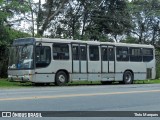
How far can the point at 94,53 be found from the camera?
102 feet

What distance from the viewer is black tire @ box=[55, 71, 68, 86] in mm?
28453

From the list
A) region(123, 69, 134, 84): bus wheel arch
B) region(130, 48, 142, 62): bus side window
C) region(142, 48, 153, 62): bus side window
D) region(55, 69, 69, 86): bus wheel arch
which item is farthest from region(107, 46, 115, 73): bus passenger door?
region(55, 69, 69, 86): bus wheel arch

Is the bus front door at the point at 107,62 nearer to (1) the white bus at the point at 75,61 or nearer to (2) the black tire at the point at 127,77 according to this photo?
(1) the white bus at the point at 75,61

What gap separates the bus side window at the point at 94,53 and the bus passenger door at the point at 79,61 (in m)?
0.57

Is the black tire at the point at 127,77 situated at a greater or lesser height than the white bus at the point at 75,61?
lesser

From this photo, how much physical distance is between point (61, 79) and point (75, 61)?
5.39 feet

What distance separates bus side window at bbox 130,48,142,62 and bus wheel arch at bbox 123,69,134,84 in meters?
0.99

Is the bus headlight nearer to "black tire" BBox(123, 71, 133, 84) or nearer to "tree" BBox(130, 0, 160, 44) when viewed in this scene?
"black tire" BBox(123, 71, 133, 84)

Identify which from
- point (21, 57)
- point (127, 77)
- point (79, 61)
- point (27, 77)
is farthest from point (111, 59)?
point (27, 77)

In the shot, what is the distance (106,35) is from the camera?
50750 mm

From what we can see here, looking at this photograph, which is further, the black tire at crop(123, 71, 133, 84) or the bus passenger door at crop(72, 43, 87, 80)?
the black tire at crop(123, 71, 133, 84)

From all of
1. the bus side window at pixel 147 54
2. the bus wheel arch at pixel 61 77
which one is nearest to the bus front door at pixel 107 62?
the bus wheel arch at pixel 61 77

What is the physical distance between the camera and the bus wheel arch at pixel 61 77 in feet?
93.5

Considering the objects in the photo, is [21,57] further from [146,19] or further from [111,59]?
[146,19]
